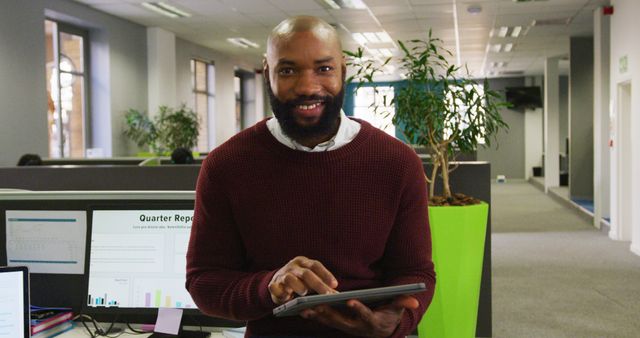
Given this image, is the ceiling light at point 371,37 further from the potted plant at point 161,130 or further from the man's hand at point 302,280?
the man's hand at point 302,280

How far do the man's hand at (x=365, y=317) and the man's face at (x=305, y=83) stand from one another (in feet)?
1.02

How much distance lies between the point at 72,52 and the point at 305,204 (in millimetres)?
8248

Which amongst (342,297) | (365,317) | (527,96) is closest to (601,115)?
(365,317)

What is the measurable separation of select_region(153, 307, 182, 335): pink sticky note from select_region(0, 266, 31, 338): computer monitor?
288 millimetres

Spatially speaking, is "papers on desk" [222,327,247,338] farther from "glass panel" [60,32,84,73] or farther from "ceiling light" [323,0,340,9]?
"glass panel" [60,32,84,73]

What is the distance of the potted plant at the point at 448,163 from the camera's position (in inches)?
123

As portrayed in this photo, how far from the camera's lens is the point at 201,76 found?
12.3 meters

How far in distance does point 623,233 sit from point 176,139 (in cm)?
609

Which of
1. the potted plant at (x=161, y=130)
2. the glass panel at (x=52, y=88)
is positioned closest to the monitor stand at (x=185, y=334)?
Answer: the glass panel at (x=52, y=88)

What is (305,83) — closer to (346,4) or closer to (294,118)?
(294,118)

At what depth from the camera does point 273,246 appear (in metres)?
1.17

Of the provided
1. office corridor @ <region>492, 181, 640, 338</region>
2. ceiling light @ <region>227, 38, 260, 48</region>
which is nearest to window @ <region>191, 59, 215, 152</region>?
ceiling light @ <region>227, 38, 260, 48</region>

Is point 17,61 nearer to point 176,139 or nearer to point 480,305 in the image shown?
point 176,139

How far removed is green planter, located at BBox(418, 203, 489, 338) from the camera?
3125 millimetres
